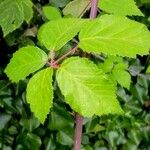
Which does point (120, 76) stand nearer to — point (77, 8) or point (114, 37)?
point (77, 8)

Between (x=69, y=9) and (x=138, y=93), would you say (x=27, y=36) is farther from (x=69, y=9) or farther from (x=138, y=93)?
(x=138, y=93)

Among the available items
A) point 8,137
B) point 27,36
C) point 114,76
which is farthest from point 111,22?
point 8,137

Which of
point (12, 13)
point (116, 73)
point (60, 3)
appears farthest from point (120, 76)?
point (12, 13)

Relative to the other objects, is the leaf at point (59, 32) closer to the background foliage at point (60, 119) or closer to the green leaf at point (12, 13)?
the green leaf at point (12, 13)

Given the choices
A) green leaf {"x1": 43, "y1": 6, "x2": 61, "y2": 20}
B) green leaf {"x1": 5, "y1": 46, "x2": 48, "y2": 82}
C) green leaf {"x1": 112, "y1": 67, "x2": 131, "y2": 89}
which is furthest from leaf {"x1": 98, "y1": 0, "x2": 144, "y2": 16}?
green leaf {"x1": 112, "y1": 67, "x2": 131, "y2": 89}

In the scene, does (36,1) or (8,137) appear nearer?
(36,1)

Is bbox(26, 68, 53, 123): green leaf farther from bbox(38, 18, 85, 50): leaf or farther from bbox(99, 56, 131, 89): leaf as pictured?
bbox(99, 56, 131, 89): leaf

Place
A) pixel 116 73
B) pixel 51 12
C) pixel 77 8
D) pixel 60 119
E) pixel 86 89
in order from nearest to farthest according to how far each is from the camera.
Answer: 1. pixel 86 89
2. pixel 77 8
3. pixel 51 12
4. pixel 116 73
5. pixel 60 119
